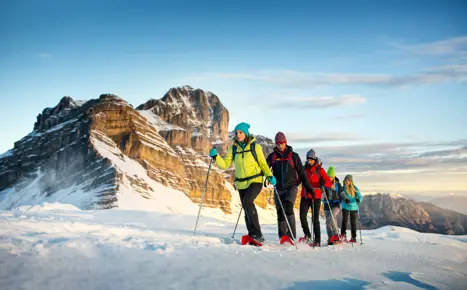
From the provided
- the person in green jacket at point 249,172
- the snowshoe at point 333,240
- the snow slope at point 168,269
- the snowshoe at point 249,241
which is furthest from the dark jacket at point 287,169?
the snow slope at point 168,269

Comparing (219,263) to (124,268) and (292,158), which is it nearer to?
(124,268)

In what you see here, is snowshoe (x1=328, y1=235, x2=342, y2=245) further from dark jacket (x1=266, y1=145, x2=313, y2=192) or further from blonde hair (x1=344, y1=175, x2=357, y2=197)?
blonde hair (x1=344, y1=175, x2=357, y2=197)

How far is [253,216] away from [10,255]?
5061 millimetres

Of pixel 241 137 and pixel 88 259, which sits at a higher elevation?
pixel 241 137

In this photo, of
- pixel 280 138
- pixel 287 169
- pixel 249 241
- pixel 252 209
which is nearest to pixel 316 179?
pixel 287 169

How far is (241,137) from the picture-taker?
27.1 ft

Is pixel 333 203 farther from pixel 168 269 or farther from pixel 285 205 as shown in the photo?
pixel 168 269

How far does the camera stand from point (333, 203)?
12.2 m

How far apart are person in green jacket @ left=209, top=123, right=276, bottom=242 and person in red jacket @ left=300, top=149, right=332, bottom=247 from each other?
2126 mm

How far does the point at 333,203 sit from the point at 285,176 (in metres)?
4.25

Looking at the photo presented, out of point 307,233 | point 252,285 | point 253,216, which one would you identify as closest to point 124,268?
point 252,285

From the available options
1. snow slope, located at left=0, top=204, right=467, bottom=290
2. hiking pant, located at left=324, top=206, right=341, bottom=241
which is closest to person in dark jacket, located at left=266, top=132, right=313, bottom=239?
hiking pant, located at left=324, top=206, right=341, bottom=241

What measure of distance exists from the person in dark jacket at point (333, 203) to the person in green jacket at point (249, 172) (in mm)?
3738

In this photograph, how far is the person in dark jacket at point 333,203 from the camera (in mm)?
10953
